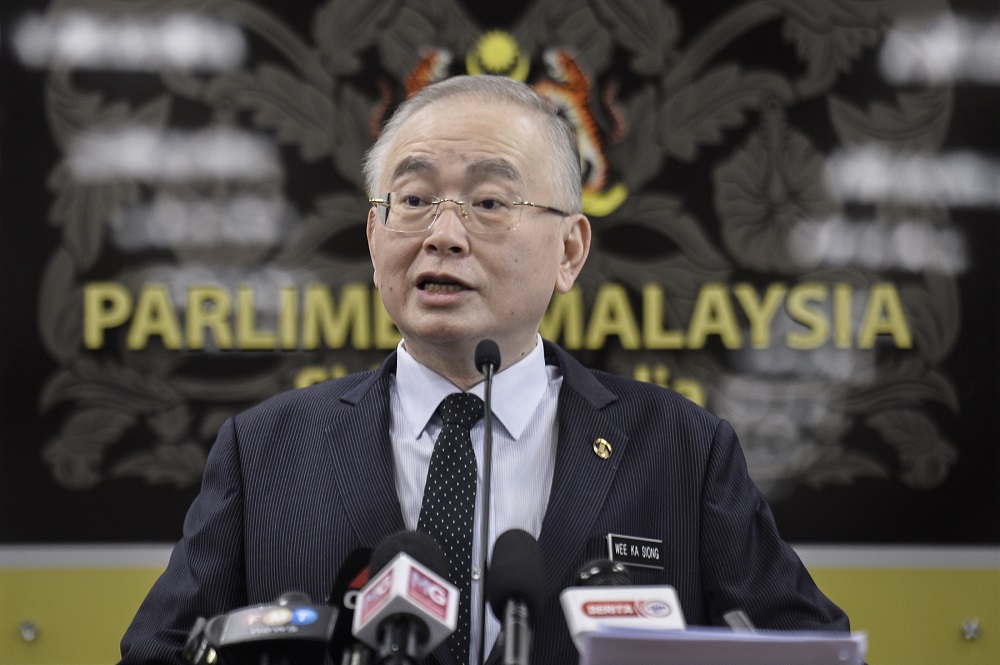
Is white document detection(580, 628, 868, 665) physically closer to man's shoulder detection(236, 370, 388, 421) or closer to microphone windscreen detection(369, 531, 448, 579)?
microphone windscreen detection(369, 531, 448, 579)

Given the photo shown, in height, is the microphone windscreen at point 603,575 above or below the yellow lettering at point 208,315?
below

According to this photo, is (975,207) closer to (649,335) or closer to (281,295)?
(649,335)

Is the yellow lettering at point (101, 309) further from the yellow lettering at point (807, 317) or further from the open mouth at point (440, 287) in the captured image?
the yellow lettering at point (807, 317)

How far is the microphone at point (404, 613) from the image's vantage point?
1.01 metres

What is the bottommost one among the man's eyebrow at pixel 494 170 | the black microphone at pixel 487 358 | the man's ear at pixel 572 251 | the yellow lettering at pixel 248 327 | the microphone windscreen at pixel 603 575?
the microphone windscreen at pixel 603 575

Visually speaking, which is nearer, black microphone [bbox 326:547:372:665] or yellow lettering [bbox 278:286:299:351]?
black microphone [bbox 326:547:372:665]

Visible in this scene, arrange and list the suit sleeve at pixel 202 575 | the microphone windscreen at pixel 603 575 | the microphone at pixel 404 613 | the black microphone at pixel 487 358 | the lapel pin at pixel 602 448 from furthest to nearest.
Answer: the lapel pin at pixel 602 448 < the suit sleeve at pixel 202 575 < the black microphone at pixel 487 358 < the microphone windscreen at pixel 603 575 < the microphone at pixel 404 613

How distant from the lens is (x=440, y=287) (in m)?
1.83

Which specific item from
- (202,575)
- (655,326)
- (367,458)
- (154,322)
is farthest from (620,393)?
(154,322)

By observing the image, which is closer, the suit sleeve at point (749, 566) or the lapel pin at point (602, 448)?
the suit sleeve at point (749, 566)

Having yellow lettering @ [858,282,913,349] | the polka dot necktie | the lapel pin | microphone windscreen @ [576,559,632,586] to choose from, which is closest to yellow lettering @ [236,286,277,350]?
the polka dot necktie

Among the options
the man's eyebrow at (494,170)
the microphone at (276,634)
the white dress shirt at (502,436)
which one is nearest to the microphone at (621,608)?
the microphone at (276,634)

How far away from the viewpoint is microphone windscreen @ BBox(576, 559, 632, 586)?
130 centimetres

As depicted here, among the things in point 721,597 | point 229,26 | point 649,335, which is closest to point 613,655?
point 721,597
